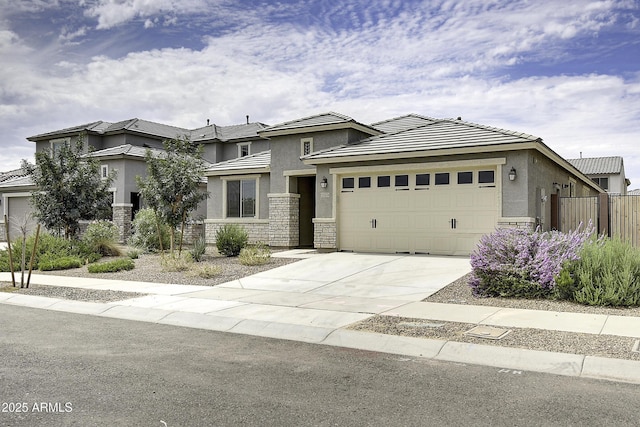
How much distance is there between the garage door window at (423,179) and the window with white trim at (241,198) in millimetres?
8712

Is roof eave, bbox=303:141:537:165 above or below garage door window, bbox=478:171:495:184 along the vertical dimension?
above

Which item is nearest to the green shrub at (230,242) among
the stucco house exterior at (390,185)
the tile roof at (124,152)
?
the stucco house exterior at (390,185)

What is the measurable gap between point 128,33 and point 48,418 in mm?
16141

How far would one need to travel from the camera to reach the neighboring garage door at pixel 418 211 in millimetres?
17594

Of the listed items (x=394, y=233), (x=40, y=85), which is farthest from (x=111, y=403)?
(x=40, y=85)

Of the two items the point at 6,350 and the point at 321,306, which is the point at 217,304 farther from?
the point at 6,350

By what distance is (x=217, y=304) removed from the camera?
11.3m

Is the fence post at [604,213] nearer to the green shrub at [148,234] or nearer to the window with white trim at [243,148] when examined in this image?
the green shrub at [148,234]

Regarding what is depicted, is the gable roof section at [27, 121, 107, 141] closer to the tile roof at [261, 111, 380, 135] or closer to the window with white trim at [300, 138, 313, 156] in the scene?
the tile roof at [261, 111, 380, 135]

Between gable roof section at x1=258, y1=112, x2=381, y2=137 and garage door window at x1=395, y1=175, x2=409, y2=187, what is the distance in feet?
12.3

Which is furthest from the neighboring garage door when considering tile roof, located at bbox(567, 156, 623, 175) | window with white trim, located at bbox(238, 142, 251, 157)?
tile roof, located at bbox(567, 156, 623, 175)

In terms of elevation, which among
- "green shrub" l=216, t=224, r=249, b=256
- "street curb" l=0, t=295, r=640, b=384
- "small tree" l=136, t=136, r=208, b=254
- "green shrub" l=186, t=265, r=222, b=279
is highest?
"small tree" l=136, t=136, r=208, b=254

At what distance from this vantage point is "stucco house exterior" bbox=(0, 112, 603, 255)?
17.3m

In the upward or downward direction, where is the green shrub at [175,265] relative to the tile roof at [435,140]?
downward
